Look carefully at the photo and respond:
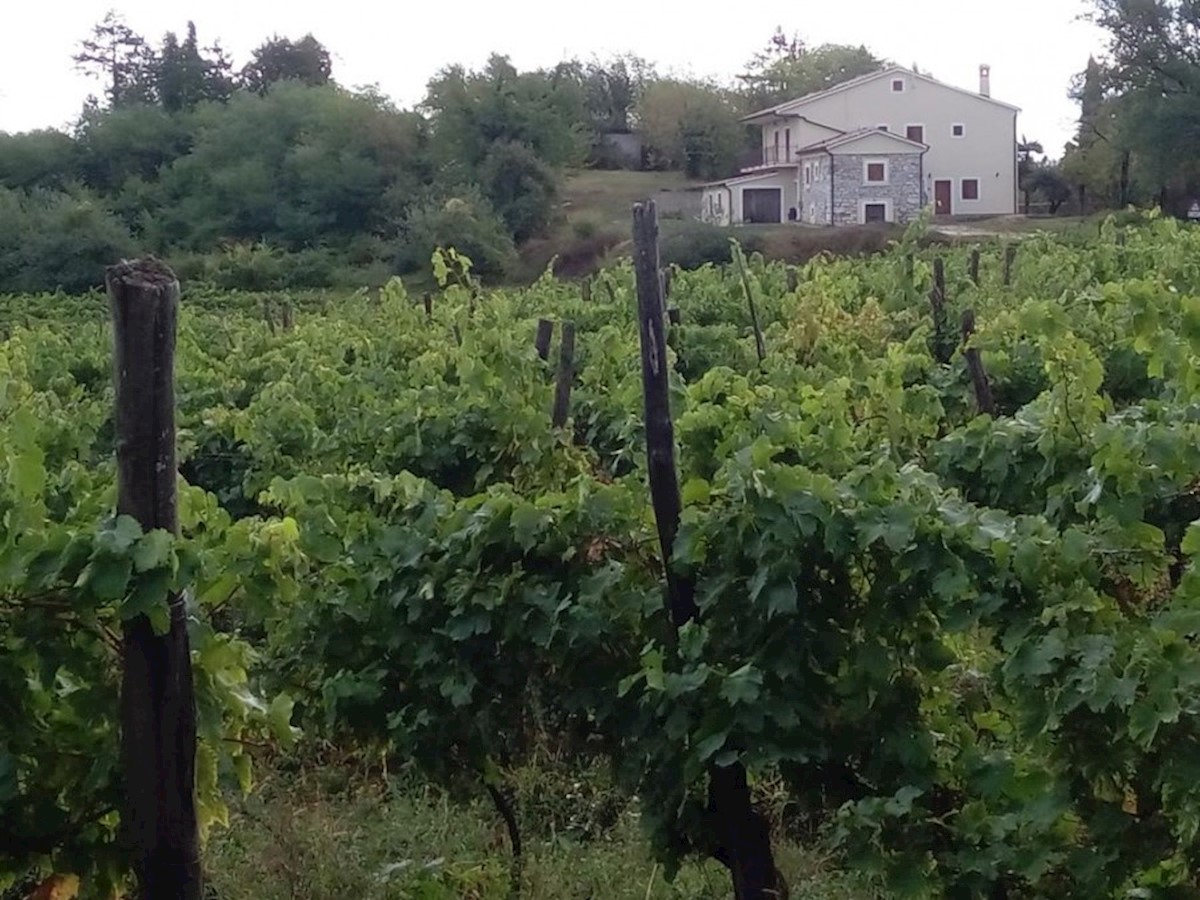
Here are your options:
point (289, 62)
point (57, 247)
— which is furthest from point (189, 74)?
point (57, 247)

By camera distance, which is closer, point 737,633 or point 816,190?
point 737,633

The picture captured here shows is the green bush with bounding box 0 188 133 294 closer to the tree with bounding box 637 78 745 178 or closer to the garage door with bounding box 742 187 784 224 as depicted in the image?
the garage door with bounding box 742 187 784 224

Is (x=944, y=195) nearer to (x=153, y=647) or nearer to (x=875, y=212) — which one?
(x=875, y=212)

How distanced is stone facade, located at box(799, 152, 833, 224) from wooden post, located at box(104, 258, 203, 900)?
163 feet

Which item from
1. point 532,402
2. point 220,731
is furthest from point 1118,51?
point 220,731

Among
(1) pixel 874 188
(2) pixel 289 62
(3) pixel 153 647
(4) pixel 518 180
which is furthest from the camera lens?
(2) pixel 289 62

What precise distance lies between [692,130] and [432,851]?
6134 cm

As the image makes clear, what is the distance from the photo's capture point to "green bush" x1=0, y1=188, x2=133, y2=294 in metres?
52.0

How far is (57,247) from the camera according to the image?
51969 millimetres

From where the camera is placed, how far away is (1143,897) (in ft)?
10.7

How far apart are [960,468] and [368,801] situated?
2.61 m

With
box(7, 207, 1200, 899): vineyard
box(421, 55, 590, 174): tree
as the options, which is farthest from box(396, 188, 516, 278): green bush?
box(7, 207, 1200, 899): vineyard

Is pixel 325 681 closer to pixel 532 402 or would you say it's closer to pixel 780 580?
pixel 780 580

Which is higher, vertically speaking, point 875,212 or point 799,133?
point 799,133
